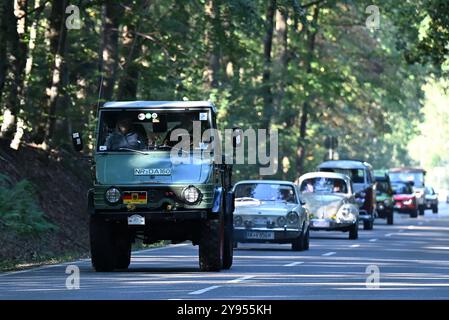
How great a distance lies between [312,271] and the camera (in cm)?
2358

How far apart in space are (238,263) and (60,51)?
38.3 ft

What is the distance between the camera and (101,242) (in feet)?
75.3

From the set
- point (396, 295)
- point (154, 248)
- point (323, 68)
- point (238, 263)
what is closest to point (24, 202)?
point (154, 248)

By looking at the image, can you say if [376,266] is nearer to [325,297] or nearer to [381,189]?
[325,297]

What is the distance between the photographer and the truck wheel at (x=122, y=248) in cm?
2359

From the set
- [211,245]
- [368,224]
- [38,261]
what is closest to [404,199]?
[368,224]

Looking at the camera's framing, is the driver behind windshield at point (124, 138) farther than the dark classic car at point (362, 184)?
No

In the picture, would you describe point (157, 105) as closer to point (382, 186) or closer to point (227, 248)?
point (227, 248)

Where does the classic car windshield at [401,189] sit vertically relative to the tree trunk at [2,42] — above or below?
below

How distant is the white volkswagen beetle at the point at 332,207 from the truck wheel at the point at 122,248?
16129mm

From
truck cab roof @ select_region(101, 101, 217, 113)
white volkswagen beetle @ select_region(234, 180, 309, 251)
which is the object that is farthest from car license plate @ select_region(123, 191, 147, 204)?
white volkswagen beetle @ select_region(234, 180, 309, 251)

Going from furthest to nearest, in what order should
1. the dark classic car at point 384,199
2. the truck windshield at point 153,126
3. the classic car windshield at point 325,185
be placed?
the dark classic car at point 384,199 → the classic car windshield at point 325,185 → the truck windshield at point 153,126

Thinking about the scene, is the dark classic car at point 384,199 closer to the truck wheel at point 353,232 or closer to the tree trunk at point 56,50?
the truck wheel at point 353,232

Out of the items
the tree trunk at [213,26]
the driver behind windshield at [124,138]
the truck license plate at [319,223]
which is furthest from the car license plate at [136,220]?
the truck license plate at [319,223]
